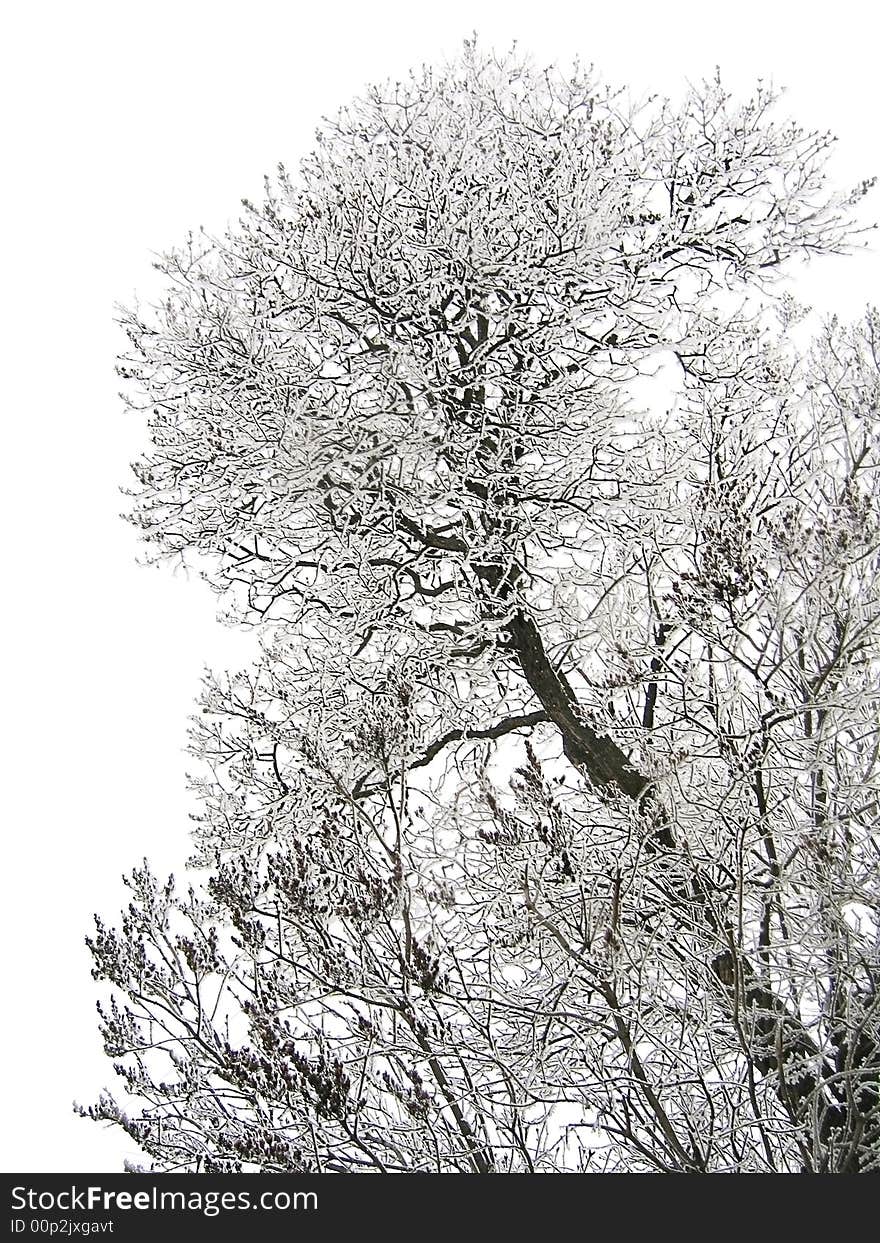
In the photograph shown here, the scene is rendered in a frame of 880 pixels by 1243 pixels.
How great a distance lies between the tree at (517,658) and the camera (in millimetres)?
3072

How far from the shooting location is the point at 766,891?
3588mm

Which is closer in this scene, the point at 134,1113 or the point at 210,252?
the point at 134,1113

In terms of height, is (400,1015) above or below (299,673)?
below

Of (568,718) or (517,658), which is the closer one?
(568,718)

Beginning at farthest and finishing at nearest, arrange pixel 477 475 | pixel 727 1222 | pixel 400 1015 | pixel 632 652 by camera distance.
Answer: pixel 477 475 < pixel 632 652 < pixel 400 1015 < pixel 727 1222

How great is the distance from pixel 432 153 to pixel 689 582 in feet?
7.86

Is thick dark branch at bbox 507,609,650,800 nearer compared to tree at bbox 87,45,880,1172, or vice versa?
tree at bbox 87,45,880,1172

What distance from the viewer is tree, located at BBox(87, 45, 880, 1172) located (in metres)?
3.07

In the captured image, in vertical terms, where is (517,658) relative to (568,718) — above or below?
above

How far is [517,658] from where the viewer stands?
15.3 ft

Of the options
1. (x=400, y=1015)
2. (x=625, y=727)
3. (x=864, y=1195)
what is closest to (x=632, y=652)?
(x=625, y=727)

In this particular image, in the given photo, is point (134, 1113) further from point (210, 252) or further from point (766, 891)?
point (210, 252)


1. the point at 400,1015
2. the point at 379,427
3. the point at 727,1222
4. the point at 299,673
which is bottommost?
the point at 727,1222

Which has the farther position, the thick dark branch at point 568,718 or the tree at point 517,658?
the thick dark branch at point 568,718
